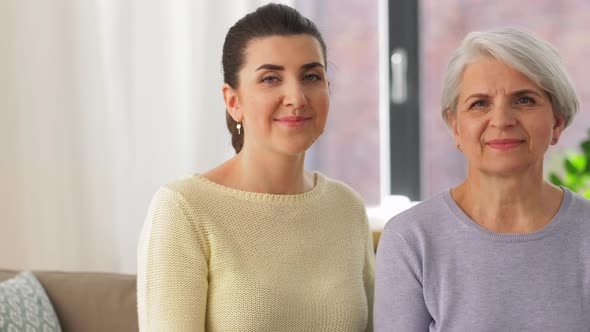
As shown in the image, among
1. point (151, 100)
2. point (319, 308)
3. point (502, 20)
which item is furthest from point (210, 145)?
point (319, 308)

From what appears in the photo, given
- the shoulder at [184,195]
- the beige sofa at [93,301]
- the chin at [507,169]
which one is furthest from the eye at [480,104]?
the beige sofa at [93,301]

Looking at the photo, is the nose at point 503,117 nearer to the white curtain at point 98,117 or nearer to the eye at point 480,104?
the eye at point 480,104

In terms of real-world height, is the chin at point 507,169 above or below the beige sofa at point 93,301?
above

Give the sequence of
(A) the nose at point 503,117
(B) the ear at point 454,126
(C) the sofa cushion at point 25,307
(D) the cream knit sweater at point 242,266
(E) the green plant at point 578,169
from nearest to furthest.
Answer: (A) the nose at point 503,117 → (B) the ear at point 454,126 → (D) the cream knit sweater at point 242,266 → (C) the sofa cushion at point 25,307 → (E) the green plant at point 578,169

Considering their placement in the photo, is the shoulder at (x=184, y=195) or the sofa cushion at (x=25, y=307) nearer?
the shoulder at (x=184, y=195)

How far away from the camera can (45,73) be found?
142 inches

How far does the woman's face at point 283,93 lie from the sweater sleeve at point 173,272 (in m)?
0.26

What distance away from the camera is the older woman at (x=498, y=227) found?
5.64ft

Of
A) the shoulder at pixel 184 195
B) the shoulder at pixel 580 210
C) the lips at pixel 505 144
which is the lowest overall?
the shoulder at pixel 580 210

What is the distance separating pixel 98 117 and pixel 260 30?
1.81m

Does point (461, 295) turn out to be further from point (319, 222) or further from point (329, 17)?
point (329, 17)

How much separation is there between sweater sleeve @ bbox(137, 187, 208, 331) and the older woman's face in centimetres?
67

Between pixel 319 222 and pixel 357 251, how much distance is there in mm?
128

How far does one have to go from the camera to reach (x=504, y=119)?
5.57 ft
